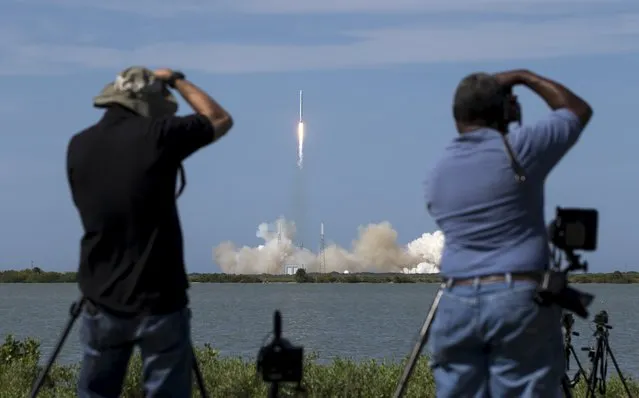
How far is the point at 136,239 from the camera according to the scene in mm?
6355

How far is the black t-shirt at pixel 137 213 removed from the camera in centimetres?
630

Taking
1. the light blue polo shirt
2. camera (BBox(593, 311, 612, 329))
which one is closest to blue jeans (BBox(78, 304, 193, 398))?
the light blue polo shirt

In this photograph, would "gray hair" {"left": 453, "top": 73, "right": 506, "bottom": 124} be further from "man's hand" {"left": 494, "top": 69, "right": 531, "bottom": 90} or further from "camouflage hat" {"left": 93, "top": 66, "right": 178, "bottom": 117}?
"camouflage hat" {"left": 93, "top": 66, "right": 178, "bottom": 117}

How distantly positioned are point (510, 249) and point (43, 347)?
83.2ft

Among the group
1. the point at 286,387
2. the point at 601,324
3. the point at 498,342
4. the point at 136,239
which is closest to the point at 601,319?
the point at 601,324

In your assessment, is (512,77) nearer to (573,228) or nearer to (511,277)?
(573,228)

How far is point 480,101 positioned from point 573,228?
0.82 meters

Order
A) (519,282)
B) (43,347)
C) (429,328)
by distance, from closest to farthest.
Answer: (519,282) < (429,328) < (43,347)

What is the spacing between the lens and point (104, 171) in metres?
6.48

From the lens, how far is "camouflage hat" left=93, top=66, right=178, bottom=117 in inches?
261

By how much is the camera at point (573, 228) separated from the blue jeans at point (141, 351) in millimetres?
1966

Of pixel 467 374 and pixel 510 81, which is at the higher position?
pixel 510 81

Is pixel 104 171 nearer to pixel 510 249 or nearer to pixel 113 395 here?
pixel 113 395

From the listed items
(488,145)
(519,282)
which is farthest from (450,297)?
(488,145)
